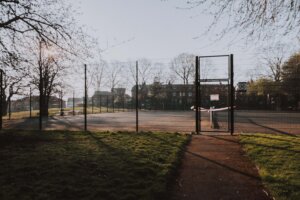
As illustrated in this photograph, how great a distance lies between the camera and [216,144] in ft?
29.1

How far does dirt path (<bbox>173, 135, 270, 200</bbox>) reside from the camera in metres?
4.50

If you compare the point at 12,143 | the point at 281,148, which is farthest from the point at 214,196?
the point at 12,143

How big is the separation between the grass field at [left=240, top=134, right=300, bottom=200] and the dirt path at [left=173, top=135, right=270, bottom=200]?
0.18 metres

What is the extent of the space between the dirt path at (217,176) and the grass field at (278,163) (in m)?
0.18

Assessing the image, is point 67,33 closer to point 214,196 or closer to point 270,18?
point 270,18

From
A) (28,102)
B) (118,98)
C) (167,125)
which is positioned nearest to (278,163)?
(167,125)

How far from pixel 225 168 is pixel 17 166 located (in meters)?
3.92

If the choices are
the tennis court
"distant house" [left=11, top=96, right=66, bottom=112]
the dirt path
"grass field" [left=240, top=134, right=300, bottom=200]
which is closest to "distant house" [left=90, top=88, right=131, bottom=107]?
"distant house" [left=11, top=96, right=66, bottom=112]

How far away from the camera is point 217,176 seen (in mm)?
5449

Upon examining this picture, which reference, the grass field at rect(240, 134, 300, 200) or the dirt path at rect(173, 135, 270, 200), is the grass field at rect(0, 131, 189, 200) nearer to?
the dirt path at rect(173, 135, 270, 200)

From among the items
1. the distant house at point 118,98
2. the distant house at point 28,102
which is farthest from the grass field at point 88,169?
the distant house at point 118,98

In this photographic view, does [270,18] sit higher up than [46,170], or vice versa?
[270,18]

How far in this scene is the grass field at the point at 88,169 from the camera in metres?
4.34

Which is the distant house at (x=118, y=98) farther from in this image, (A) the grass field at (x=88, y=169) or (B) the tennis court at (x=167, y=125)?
(A) the grass field at (x=88, y=169)
